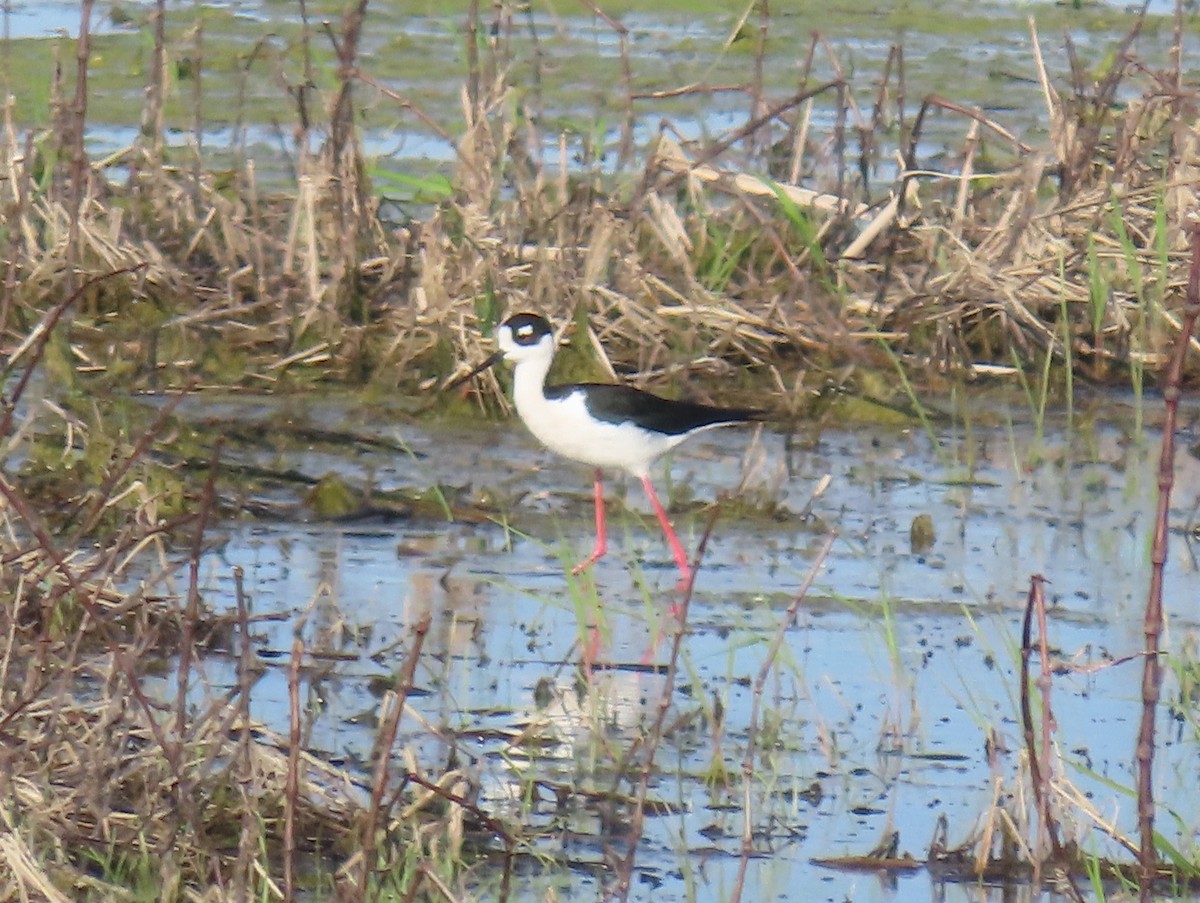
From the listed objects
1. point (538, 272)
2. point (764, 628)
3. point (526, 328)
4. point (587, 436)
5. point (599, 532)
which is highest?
point (538, 272)

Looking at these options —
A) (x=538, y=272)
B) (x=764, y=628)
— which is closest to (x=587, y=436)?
(x=538, y=272)

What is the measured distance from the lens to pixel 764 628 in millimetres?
5648

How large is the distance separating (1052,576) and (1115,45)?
6.88m

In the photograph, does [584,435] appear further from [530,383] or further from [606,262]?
[606,262]

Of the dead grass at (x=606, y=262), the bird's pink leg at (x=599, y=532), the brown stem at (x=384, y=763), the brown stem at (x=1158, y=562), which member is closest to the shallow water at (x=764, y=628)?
the bird's pink leg at (x=599, y=532)

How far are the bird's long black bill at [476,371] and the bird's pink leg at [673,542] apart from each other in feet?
2.32

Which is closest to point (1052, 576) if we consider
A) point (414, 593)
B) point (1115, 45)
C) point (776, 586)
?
point (776, 586)

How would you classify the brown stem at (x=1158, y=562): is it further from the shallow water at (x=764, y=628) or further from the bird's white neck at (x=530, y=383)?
the bird's white neck at (x=530, y=383)

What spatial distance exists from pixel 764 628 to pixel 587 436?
1.32 meters

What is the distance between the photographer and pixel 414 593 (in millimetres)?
5977

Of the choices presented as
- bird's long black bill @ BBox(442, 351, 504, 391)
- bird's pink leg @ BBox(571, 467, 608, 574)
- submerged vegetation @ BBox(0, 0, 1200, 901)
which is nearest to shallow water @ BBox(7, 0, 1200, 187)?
submerged vegetation @ BBox(0, 0, 1200, 901)

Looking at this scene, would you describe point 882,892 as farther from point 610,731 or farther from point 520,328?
point 520,328

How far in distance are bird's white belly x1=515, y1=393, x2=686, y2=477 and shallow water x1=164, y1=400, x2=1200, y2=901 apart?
21cm

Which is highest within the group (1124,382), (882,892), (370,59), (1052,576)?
(370,59)
